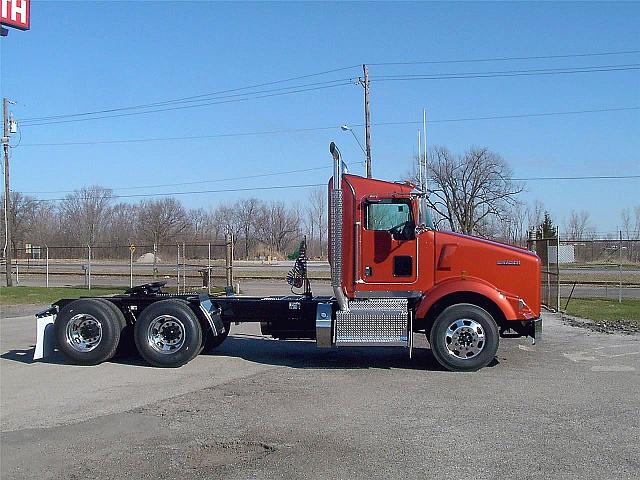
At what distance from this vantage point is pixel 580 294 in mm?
28094

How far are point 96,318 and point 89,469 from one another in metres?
5.54

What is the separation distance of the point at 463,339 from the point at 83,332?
19.7ft

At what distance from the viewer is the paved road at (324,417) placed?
5961mm

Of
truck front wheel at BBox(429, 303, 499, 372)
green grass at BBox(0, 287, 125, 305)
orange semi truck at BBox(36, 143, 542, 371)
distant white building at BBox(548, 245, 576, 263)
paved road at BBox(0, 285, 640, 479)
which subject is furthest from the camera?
Result: green grass at BBox(0, 287, 125, 305)

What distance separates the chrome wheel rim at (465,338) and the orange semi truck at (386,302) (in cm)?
1

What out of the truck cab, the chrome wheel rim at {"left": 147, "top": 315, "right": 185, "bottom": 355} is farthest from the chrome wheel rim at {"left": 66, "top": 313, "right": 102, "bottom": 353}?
the truck cab

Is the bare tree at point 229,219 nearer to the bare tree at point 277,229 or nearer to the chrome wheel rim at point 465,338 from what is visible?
the bare tree at point 277,229

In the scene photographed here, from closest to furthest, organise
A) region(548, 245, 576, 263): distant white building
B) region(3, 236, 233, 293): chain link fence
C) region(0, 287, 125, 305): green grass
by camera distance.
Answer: region(548, 245, 576, 263): distant white building < region(0, 287, 125, 305): green grass < region(3, 236, 233, 293): chain link fence

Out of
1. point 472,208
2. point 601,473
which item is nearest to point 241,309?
point 601,473

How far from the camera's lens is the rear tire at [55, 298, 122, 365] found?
1111 centimetres

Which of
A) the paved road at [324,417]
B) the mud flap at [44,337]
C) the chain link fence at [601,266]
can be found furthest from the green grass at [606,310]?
the mud flap at [44,337]

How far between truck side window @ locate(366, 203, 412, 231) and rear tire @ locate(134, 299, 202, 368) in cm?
317

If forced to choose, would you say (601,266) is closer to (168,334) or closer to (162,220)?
(168,334)

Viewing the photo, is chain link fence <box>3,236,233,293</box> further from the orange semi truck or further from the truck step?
the truck step
